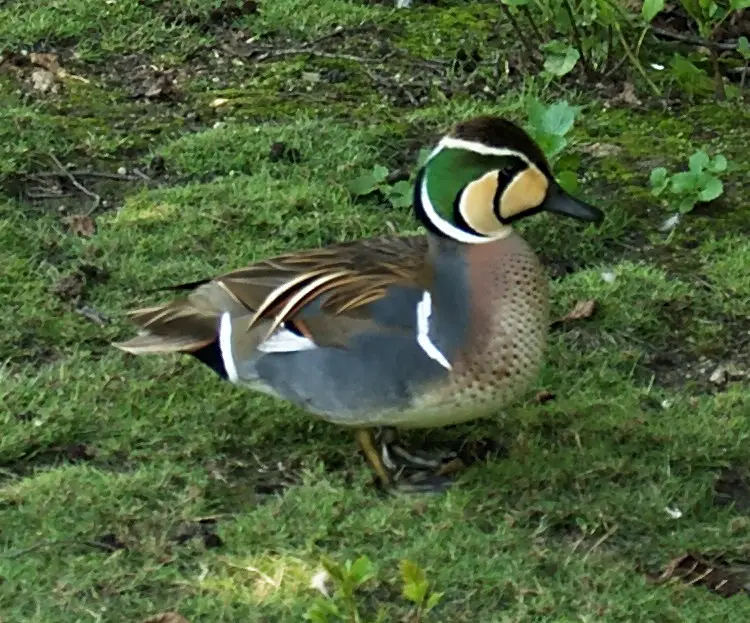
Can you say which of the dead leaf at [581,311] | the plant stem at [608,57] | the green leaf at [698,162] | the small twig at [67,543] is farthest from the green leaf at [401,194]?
the small twig at [67,543]

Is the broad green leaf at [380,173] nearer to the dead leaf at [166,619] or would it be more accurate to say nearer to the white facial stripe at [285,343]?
the white facial stripe at [285,343]

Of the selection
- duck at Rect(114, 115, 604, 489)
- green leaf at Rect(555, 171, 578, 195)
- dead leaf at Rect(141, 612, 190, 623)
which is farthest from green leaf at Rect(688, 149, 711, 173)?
dead leaf at Rect(141, 612, 190, 623)

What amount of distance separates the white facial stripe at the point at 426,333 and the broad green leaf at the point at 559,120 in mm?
1691

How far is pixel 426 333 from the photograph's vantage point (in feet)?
10.9

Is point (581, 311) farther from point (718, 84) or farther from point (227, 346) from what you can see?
point (718, 84)

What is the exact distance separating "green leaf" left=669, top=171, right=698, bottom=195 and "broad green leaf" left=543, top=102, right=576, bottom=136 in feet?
1.34

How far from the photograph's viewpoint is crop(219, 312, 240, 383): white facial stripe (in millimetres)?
3555

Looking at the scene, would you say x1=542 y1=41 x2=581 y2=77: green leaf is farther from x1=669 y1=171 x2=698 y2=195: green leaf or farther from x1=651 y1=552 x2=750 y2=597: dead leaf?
x1=651 y1=552 x2=750 y2=597: dead leaf

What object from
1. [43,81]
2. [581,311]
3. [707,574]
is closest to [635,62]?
[581,311]

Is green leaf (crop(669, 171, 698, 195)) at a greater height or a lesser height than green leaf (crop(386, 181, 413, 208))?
greater

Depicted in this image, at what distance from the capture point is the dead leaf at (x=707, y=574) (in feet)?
10.2

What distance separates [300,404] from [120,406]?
615 millimetres

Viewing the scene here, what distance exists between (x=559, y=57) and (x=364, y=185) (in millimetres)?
1166

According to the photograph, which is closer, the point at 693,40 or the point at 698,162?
the point at 698,162
